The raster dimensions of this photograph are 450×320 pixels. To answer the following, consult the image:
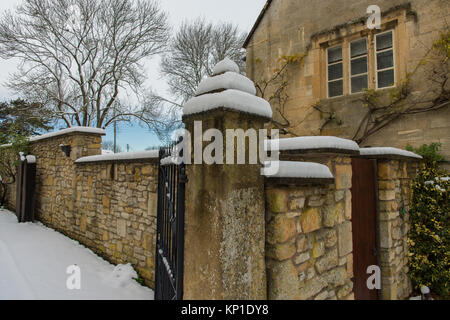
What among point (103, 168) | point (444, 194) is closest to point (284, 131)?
point (444, 194)

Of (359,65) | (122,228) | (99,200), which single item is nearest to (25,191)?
(99,200)

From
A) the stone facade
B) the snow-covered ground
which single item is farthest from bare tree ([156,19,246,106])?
the snow-covered ground

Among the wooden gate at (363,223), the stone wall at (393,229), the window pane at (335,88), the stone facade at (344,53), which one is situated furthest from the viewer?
the window pane at (335,88)

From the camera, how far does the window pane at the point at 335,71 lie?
6344mm

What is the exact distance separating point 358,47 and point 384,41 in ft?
1.73

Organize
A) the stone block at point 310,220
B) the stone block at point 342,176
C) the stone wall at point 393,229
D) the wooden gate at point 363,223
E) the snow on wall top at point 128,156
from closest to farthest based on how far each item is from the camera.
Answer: the stone block at point 310,220 < the stone block at point 342,176 < the wooden gate at point 363,223 < the stone wall at point 393,229 < the snow on wall top at point 128,156

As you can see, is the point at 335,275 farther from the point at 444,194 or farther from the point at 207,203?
the point at 444,194

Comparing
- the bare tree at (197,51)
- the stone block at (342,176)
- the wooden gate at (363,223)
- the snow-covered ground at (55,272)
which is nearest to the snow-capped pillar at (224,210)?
the stone block at (342,176)

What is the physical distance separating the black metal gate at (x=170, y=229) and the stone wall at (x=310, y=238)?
0.70 metres

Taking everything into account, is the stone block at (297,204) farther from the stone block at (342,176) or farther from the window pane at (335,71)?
the window pane at (335,71)

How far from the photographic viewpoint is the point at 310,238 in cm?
224

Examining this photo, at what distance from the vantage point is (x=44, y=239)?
573 centimetres

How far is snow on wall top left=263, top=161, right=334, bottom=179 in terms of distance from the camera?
6.41 feet
